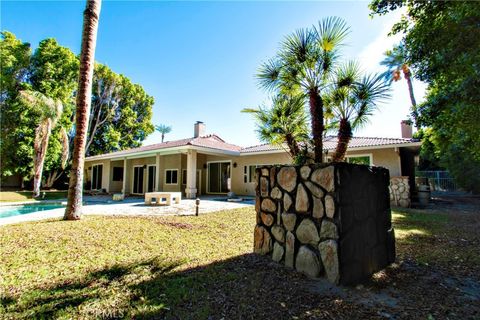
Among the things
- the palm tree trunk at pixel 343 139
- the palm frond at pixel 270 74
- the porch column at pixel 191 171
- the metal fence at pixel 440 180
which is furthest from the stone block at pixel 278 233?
the metal fence at pixel 440 180

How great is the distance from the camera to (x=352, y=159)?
590 inches

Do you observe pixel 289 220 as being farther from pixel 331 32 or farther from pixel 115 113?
pixel 115 113

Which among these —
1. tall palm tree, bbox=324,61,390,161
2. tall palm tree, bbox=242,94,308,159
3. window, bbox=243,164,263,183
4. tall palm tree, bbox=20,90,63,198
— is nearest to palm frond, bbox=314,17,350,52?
tall palm tree, bbox=324,61,390,161

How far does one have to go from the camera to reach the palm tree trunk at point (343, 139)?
14.3ft

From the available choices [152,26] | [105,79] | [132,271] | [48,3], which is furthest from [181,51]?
[105,79]

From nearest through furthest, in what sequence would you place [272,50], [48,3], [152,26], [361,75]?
1. [361,75]
2. [272,50]
3. [48,3]
4. [152,26]

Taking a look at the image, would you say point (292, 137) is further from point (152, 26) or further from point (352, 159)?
point (352, 159)

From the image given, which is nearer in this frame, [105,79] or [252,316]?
[252,316]

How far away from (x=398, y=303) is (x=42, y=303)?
417cm

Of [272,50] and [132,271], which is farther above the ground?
[272,50]

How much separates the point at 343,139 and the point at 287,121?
108cm

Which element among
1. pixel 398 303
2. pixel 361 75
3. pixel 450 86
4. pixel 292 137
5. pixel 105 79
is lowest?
pixel 398 303

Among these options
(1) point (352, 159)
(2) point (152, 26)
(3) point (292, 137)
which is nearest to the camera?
(3) point (292, 137)

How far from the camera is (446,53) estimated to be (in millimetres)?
5191
